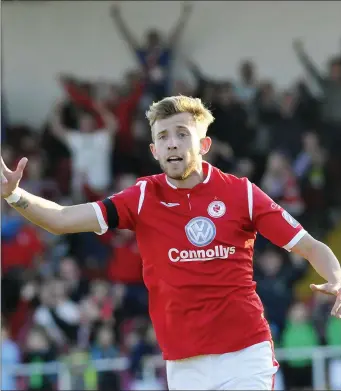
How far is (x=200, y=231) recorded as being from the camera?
5.86 meters

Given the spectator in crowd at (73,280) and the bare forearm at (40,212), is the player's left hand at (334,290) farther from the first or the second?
the spectator in crowd at (73,280)

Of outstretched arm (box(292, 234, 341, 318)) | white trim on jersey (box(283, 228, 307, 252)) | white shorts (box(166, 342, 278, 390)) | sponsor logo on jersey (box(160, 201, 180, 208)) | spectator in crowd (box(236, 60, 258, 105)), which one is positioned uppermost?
spectator in crowd (box(236, 60, 258, 105))

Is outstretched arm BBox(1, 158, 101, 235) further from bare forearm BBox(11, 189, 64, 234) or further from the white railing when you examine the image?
the white railing

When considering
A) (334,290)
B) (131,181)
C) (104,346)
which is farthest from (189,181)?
(131,181)

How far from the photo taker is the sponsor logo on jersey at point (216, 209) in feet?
19.3

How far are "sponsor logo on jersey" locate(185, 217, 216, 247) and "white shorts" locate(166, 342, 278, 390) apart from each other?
0.57 metres

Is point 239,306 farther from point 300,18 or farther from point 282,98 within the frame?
point 300,18

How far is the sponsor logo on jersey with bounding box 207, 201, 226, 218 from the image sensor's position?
588cm

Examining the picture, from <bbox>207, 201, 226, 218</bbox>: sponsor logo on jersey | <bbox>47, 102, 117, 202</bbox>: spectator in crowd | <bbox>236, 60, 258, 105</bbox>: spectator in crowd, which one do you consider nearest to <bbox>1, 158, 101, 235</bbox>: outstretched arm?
<bbox>207, 201, 226, 218</bbox>: sponsor logo on jersey

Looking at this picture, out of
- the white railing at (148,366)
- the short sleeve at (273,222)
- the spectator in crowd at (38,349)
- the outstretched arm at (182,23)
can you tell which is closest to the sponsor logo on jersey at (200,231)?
the short sleeve at (273,222)

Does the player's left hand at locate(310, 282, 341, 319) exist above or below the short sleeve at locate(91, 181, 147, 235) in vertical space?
below

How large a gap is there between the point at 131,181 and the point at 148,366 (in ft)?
10.9

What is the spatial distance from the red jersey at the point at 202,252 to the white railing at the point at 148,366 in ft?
20.1

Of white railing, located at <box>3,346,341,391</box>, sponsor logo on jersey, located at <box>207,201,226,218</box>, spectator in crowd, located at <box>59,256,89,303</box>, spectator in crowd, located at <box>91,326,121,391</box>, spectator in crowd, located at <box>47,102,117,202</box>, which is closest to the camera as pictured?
sponsor logo on jersey, located at <box>207,201,226,218</box>
